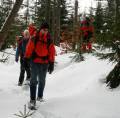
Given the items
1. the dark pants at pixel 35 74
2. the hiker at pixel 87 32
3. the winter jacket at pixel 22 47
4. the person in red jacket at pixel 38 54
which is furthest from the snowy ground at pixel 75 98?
the hiker at pixel 87 32

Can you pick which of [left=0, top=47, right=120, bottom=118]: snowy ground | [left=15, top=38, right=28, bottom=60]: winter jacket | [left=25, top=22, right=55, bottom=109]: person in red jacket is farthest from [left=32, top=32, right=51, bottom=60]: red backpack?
[left=15, top=38, right=28, bottom=60]: winter jacket

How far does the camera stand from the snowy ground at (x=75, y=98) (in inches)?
325

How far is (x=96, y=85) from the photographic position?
10000mm

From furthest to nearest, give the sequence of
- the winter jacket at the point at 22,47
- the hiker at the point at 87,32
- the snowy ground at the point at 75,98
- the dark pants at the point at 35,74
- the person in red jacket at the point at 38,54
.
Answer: the hiker at the point at 87,32
the winter jacket at the point at 22,47
the dark pants at the point at 35,74
the person in red jacket at the point at 38,54
the snowy ground at the point at 75,98

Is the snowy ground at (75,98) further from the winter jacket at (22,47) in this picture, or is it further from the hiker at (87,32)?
the hiker at (87,32)

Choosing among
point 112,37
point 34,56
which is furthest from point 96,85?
point 34,56

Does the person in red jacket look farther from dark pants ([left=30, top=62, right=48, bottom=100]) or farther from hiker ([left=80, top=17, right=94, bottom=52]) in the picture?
hiker ([left=80, top=17, right=94, bottom=52])

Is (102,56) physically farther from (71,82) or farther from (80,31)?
(80,31)

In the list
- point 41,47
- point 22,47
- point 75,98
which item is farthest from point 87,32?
point 41,47

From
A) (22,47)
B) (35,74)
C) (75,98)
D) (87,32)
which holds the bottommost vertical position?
(75,98)

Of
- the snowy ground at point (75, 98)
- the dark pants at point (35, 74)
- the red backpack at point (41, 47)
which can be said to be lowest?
the snowy ground at point (75, 98)

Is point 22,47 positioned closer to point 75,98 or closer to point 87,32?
point 75,98

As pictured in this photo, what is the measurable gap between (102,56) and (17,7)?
268 cm

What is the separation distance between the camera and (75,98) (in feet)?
31.3
